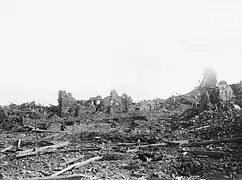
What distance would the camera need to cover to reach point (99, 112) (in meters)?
32.6

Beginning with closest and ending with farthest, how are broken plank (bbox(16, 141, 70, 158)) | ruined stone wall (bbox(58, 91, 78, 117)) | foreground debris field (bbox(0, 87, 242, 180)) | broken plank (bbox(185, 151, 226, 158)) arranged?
1. foreground debris field (bbox(0, 87, 242, 180))
2. broken plank (bbox(185, 151, 226, 158))
3. broken plank (bbox(16, 141, 70, 158))
4. ruined stone wall (bbox(58, 91, 78, 117))

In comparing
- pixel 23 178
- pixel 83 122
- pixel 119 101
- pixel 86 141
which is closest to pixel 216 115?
pixel 86 141

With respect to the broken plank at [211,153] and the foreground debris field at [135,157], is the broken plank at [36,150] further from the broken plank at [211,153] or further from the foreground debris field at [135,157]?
the broken plank at [211,153]

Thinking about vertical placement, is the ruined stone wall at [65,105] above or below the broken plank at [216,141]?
above

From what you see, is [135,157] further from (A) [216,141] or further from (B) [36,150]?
(B) [36,150]

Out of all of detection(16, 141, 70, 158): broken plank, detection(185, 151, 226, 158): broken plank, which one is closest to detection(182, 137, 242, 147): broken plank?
detection(185, 151, 226, 158): broken plank

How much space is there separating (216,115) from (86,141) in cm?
871

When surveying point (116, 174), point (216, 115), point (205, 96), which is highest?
point (205, 96)

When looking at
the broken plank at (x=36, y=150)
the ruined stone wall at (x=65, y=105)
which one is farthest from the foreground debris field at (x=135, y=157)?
the ruined stone wall at (x=65, y=105)

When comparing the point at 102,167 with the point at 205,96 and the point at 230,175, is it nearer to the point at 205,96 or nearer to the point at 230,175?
the point at 230,175

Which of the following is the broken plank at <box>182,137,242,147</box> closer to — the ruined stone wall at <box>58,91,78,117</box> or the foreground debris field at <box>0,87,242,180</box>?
the foreground debris field at <box>0,87,242,180</box>

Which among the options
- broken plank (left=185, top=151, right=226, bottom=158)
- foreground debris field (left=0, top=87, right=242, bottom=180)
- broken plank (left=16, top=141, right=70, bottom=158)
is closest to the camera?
foreground debris field (left=0, top=87, right=242, bottom=180)

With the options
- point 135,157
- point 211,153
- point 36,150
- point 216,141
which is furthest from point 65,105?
point 211,153

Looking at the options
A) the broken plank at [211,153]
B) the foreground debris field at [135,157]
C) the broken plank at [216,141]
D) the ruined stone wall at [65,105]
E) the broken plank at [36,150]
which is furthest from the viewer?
Result: the ruined stone wall at [65,105]
